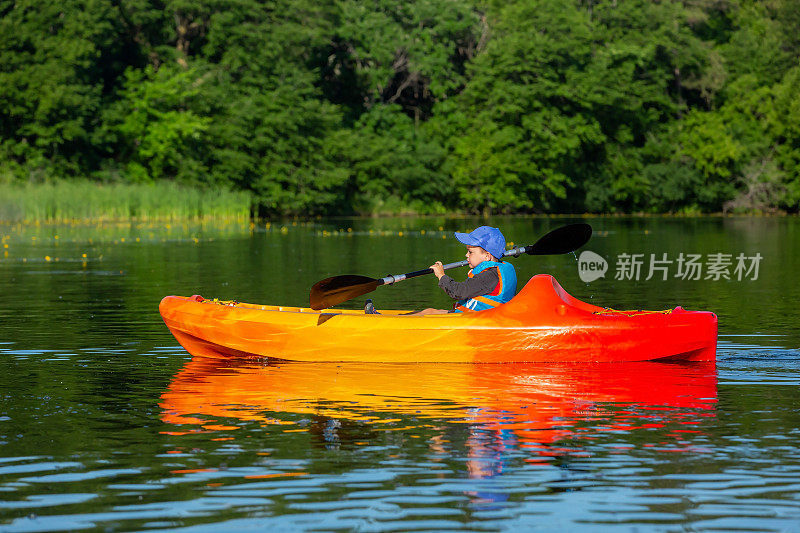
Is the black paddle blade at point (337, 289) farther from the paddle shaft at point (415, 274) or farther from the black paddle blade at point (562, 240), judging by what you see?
the black paddle blade at point (562, 240)

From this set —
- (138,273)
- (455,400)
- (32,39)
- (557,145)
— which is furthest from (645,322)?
(557,145)

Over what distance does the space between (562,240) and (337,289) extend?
3.18m

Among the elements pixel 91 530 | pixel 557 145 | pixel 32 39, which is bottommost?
pixel 91 530

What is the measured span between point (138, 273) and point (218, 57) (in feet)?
145

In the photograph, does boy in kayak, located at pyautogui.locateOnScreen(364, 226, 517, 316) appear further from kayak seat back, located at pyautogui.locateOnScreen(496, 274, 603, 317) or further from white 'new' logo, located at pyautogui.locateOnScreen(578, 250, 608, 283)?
white 'new' logo, located at pyautogui.locateOnScreen(578, 250, 608, 283)

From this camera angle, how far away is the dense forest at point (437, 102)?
6034 centimetres

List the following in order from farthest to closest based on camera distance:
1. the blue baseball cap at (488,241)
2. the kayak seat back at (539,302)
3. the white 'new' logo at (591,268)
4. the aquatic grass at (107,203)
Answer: the aquatic grass at (107,203), the white 'new' logo at (591,268), the blue baseball cap at (488,241), the kayak seat back at (539,302)

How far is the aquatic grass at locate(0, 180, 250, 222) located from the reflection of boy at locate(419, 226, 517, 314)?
111ft

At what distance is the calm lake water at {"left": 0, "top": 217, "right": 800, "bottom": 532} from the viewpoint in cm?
682

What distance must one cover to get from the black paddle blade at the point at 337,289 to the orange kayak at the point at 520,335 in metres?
0.22

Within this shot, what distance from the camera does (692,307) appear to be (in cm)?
1811

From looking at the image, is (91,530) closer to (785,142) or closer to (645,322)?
(645,322)

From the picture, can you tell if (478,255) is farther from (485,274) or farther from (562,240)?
(562,240)

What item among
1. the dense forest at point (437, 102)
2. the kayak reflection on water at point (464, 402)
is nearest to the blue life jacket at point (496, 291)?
the kayak reflection on water at point (464, 402)
